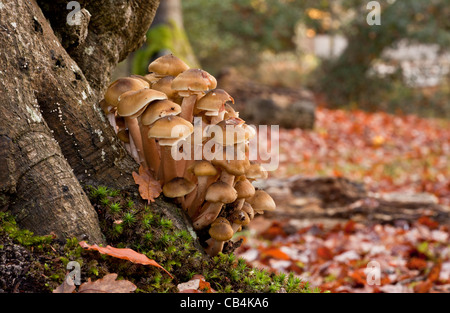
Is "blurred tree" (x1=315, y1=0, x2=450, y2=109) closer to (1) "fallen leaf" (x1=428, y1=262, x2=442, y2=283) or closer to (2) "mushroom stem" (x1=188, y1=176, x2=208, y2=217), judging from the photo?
(1) "fallen leaf" (x1=428, y1=262, x2=442, y2=283)

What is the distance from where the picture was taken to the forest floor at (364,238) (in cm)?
415

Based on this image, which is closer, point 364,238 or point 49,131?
point 49,131


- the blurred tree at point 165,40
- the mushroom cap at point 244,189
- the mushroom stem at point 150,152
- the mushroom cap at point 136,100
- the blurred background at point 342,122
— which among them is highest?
the mushroom cap at point 136,100

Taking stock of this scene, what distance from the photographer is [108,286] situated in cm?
197

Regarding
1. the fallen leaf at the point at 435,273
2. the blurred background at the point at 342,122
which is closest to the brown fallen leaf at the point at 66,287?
the blurred background at the point at 342,122

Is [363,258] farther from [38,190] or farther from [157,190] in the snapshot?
[38,190]

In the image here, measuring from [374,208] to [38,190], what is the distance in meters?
4.66

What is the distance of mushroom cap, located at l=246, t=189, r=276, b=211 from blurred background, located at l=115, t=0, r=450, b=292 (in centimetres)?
149

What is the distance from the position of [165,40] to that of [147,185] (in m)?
8.71

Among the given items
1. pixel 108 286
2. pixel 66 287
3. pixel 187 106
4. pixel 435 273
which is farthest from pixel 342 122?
pixel 66 287

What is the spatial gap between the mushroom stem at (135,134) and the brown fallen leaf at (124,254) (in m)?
0.75

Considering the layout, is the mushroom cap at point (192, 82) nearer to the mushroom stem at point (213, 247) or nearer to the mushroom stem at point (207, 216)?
the mushroom stem at point (207, 216)

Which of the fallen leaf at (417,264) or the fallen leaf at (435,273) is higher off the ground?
the fallen leaf at (435,273)

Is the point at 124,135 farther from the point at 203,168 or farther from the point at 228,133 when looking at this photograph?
the point at 228,133
